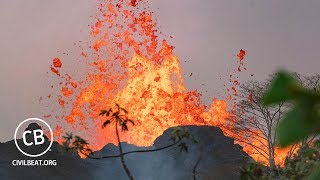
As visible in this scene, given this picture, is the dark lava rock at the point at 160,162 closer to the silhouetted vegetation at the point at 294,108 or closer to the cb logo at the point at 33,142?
the cb logo at the point at 33,142

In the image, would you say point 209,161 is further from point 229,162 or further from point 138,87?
point 138,87

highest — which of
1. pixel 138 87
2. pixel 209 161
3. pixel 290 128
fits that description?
pixel 138 87

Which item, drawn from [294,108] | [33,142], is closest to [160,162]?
[33,142]

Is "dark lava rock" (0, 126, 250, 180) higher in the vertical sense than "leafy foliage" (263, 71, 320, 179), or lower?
higher

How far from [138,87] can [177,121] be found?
31.2 ft

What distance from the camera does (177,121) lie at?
256 ft

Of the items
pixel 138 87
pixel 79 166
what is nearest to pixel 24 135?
pixel 79 166

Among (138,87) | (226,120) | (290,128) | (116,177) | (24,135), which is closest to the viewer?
(290,128)

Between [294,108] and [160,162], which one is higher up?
[160,162]

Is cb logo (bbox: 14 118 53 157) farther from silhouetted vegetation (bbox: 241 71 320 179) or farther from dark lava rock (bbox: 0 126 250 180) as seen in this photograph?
silhouetted vegetation (bbox: 241 71 320 179)

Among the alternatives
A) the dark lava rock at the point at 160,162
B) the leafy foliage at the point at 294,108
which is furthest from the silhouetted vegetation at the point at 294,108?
the dark lava rock at the point at 160,162

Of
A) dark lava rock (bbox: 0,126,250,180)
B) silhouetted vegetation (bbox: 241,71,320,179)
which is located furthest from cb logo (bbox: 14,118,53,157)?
silhouetted vegetation (bbox: 241,71,320,179)

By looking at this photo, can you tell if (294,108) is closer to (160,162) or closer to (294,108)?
(294,108)

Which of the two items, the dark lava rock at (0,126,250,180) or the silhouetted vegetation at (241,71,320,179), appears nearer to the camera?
the silhouetted vegetation at (241,71,320,179)
